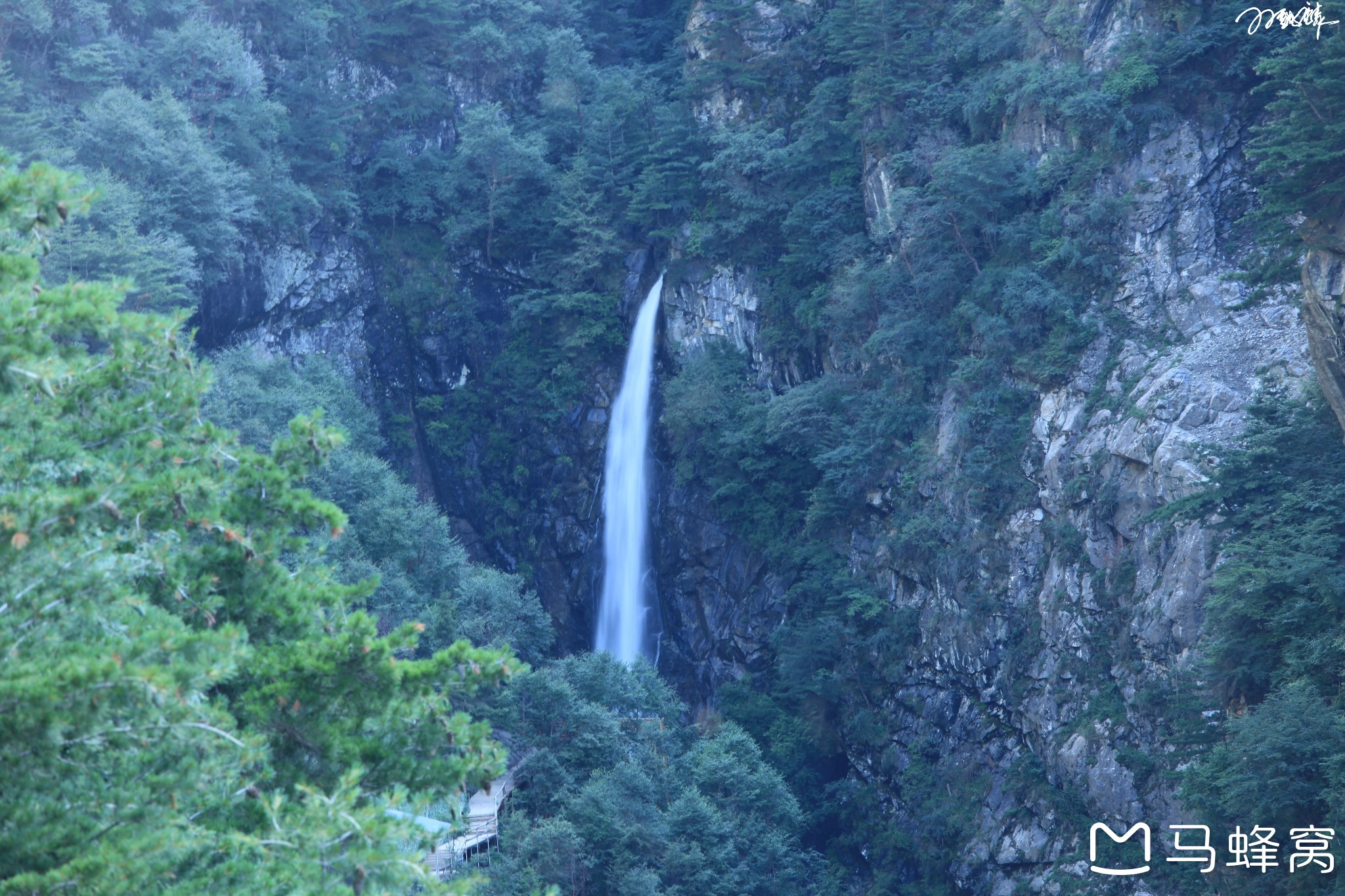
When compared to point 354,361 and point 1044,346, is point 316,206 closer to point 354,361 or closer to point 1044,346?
point 354,361

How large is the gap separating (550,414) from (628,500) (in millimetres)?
3276

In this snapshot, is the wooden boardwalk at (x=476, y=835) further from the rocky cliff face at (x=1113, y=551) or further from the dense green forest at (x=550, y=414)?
the rocky cliff face at (x=1113, y=551)

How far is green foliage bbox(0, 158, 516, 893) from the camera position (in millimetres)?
6000

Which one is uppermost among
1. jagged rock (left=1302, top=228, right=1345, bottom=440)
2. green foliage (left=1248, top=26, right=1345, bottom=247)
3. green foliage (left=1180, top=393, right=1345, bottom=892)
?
green foliage (left=1248, top=26, right=1345, bottom=247)

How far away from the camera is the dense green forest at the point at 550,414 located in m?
6.91

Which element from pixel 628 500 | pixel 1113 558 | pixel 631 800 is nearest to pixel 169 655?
pixel 631 800

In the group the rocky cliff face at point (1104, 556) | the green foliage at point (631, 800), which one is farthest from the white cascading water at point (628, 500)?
the green foliage at point (631, 800)

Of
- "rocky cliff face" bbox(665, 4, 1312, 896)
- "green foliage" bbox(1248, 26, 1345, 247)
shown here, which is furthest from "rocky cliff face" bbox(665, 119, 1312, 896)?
"green foliage" bbox(1248, 26, 1345, 247)

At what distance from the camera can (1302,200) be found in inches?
628

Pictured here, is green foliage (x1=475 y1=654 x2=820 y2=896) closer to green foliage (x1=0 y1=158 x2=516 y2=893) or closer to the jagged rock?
green foliage (x1=0 y1=158 x2=516 y2=893)

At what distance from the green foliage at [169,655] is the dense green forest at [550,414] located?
3 cm

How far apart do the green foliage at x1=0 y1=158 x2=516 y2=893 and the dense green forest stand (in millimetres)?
32

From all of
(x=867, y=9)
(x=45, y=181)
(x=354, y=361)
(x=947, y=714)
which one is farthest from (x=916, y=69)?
(x=45, y=181)

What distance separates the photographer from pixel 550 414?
30.3 meters
